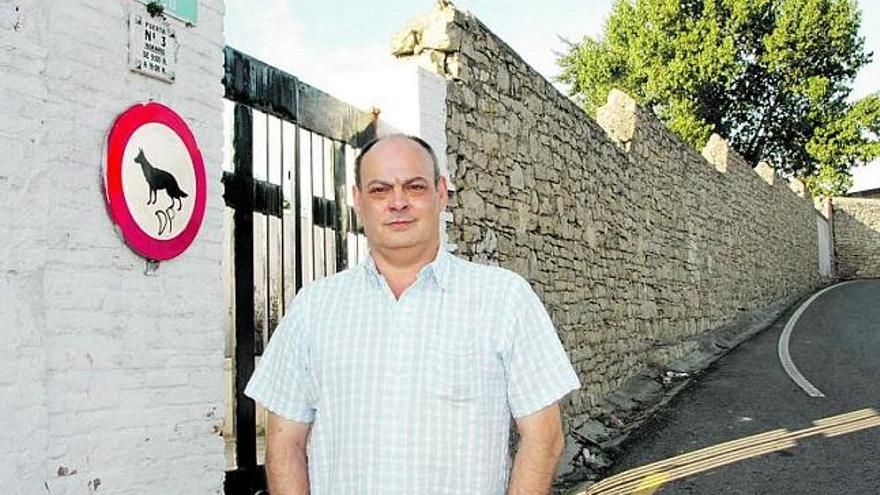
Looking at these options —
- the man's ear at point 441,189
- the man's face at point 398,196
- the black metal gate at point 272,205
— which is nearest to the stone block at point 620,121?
the black metal gate at point 272,205

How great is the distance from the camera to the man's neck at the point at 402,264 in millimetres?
2213

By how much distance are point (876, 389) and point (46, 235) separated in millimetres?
9052

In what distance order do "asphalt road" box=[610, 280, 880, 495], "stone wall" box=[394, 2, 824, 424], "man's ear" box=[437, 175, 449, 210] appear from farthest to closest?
"stone wall" box=[394, 2, 824, 424] < "asphalt road" box=[610, 280, 880, 495] < "man's ear" box=[437, 175, 449, 210]

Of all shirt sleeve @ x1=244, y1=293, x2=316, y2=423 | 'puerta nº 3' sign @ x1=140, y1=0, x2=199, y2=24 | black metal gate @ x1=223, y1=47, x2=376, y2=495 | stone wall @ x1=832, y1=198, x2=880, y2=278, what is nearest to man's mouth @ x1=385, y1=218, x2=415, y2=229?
shirt sleeve @ x1=244, y1=293, x2=316, y2=423

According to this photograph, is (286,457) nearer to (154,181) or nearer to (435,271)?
Result: (435,271)

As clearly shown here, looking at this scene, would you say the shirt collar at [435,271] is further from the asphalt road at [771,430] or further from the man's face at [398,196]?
the asphalt road at [771,430]

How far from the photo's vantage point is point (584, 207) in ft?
28.4

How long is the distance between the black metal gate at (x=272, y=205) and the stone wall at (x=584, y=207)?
122 cm

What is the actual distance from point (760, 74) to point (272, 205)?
107 feet

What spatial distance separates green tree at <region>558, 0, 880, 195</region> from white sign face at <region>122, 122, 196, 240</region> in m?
29.6

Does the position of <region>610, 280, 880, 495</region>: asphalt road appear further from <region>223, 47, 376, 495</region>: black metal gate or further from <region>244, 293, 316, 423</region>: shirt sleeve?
<region>244, 293, 316, 423</region>: shirt sleeve

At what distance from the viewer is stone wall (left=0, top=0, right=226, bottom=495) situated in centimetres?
264

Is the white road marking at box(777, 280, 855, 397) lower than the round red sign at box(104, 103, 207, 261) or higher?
lower

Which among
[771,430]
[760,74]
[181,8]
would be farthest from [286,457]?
[760,74]
